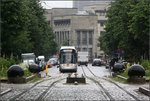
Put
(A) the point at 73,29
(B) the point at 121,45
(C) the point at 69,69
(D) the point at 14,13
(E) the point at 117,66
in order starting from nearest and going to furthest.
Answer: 1. (D) the point at 14,13
2. (E) the point at 117,66
3. (C) the point at 69,69
4. (B) the point at 121,45
5. (A) the point at 73,29

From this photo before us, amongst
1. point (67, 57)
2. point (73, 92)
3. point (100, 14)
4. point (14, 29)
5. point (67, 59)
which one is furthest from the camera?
point (100, 14)

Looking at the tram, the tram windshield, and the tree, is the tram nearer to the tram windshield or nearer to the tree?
the tram windshield

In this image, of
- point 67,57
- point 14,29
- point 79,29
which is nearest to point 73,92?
point 14,29

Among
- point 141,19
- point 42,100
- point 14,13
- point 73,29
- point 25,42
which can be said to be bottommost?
point 42,100

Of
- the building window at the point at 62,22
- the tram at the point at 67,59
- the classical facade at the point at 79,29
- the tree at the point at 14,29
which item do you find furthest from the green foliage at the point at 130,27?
the building window at the point at 62,22

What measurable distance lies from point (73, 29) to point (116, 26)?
107m

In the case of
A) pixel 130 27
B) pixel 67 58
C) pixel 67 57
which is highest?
pixel 130 27

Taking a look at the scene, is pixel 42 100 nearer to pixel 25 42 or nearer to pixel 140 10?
pixel 25 42

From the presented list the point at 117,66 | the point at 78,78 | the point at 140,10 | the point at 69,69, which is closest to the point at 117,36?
the point at 69,69

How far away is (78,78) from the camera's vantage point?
2664 centimetres

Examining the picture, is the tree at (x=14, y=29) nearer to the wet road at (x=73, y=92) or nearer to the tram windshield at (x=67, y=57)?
the wet road at (x=73, y=92)

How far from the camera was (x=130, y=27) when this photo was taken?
42156 millimetres

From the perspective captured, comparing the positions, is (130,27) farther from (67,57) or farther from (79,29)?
(79,29)

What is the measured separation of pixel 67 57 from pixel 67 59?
0.96ft
